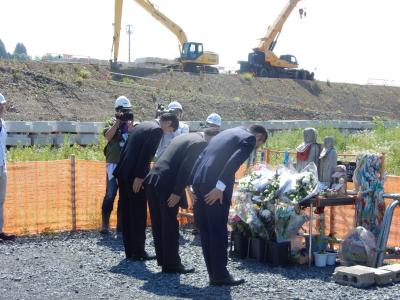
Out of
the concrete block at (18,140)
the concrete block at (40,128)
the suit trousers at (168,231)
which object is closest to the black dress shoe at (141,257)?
the suit trousers at (168,231)

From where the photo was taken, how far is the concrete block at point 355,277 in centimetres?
733

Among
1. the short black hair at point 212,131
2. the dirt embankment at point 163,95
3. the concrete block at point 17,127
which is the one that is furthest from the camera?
the dirt embankment at point 163,95

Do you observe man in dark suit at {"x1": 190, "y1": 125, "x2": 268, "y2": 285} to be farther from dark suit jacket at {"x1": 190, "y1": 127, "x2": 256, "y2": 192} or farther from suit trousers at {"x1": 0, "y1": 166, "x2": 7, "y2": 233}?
suit trousers at {"x1": 0, "y1": 166, "x2": 7, "y2": 233}

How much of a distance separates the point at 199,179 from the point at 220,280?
3.49 feet

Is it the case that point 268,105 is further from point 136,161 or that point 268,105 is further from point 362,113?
point 136,161

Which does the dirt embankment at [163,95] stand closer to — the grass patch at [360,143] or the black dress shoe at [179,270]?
the grass patch at [360,143]

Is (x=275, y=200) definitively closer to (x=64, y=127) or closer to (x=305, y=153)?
(x=305, y=153)

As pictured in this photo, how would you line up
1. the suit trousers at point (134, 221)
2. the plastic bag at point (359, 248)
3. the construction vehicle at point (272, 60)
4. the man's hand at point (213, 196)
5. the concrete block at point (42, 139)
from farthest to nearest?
the construction vehicle at point (272, 60) → the concrete block at point (42, 139) → the suit trousers at point (134, 221) → the plastic bag at point (359, 248) → the man's hand at point (213, 196)

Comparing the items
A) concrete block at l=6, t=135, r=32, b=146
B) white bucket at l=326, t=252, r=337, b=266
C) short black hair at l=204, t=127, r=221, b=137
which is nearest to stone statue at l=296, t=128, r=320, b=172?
white bucket at l=326, t=252, r=337, b=266

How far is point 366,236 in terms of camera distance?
26.8 ft

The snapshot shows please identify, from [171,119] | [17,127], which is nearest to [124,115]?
[171,119]

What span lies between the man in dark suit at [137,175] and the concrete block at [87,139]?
49.3 ft

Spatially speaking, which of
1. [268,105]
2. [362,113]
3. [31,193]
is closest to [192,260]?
[31,193]

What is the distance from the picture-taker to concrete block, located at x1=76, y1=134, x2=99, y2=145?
23672 millimetres
